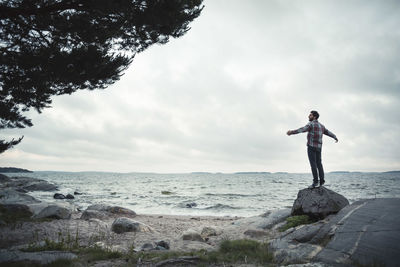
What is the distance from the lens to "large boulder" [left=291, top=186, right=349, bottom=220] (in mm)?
6969

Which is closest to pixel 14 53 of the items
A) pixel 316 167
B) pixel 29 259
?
pixel 29 259

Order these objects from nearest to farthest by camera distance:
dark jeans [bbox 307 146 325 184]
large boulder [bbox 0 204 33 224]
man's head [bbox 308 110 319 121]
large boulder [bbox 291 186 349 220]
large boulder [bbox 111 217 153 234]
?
large boulder [bbox 291 186 349 220]
dark jeans [bbox 307 146 325 184]
man's head [bbox 308 110 319 121]
large boulder [bbox 111 217 153 234]
large boulder [bbox 0 204 33 224]

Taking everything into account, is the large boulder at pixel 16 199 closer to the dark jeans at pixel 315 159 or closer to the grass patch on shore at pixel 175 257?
the grass patch on shore at pixel 175 257

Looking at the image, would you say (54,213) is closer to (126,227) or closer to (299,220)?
(126,227)

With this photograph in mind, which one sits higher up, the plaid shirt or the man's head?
the man's head

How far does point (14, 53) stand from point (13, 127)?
3.88 meters

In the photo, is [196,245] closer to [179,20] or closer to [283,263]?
[283,263]

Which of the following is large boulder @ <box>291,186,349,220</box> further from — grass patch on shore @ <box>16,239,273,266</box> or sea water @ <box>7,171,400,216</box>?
sea water @ <box>7,171,400,216</box>

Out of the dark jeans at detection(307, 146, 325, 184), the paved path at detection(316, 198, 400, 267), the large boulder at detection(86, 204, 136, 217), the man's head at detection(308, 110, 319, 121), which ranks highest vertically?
the man's head at detection(308, 110, 319, 121)

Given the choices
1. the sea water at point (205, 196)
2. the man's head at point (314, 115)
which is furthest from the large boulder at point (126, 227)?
the sea water at point (205, 196)

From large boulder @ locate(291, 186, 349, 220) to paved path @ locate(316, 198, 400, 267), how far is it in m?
0.91

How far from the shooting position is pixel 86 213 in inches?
474

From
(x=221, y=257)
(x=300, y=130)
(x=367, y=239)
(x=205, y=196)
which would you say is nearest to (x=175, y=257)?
(x=221, y=257)

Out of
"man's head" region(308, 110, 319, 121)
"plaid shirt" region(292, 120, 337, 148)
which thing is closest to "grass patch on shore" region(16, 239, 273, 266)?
"plaid shirt" region(292, 120, 337, 148)
